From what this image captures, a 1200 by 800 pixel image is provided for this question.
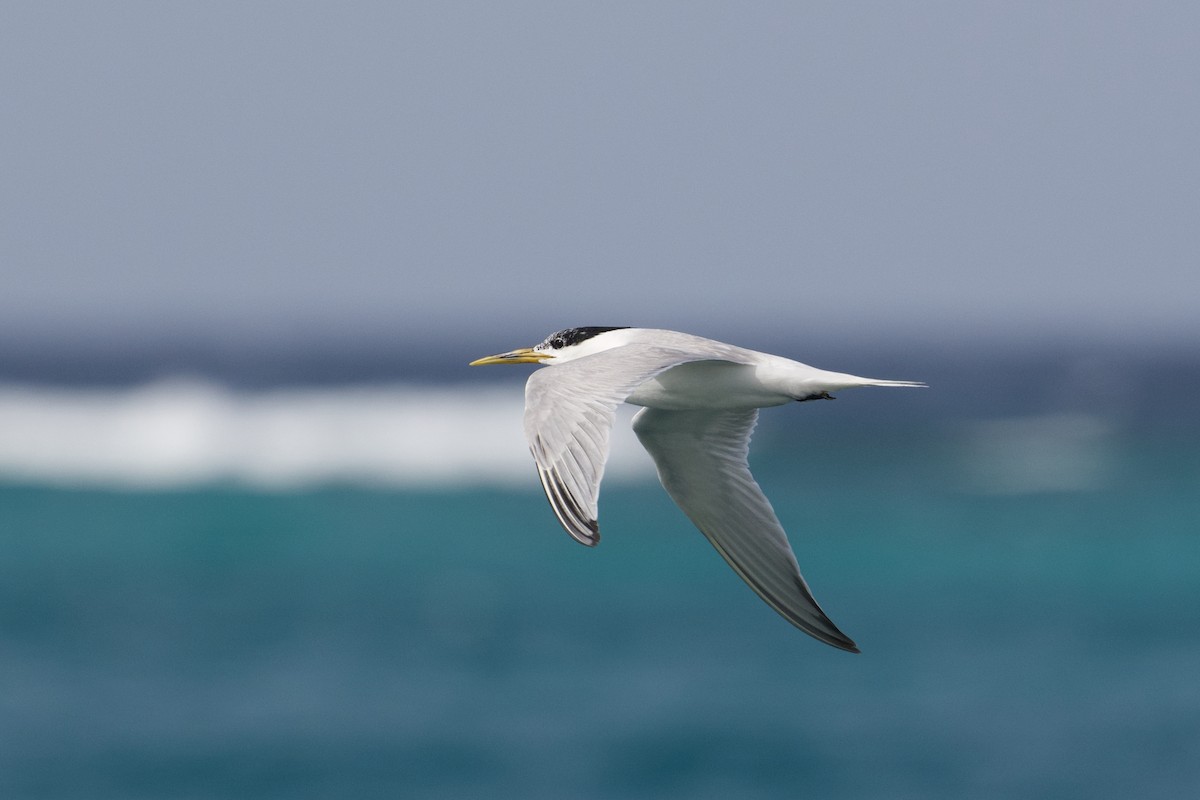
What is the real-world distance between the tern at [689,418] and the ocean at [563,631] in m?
9.18

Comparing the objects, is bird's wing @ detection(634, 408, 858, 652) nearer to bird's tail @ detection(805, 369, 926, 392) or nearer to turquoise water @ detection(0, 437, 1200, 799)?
bird's tail @ detection(805, 369, 926, 392)

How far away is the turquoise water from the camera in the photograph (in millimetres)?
18922

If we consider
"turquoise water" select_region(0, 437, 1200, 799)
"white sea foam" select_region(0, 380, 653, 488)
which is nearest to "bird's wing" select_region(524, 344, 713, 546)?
"turquoise water" select_region(0, 437, 1200, 799)

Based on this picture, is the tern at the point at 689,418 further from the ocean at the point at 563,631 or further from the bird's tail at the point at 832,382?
the ocean at the point at 563,631

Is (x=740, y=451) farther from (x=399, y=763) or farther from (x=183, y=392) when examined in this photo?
(x=183, y=392)

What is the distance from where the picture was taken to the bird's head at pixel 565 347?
9.65 metres

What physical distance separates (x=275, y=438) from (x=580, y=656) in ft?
59.6

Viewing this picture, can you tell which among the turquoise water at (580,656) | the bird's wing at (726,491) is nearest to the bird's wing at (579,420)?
the bird's wing at (726,491)

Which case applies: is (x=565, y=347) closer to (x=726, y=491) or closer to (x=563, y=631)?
(x=726, y=491)

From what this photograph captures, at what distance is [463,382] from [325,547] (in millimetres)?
19479

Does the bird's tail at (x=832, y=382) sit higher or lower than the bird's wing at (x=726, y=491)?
higher

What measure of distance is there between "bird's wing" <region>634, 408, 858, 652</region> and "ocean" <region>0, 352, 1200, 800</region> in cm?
917

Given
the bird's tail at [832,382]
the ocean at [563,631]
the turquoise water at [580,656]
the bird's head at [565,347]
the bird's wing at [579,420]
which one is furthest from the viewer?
the ocean at [563,631]

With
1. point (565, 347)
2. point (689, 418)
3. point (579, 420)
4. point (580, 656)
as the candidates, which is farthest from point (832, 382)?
point (580, 656)
